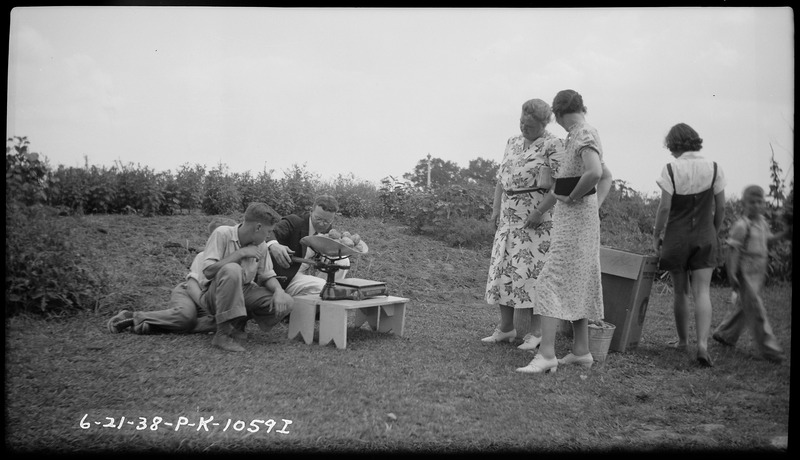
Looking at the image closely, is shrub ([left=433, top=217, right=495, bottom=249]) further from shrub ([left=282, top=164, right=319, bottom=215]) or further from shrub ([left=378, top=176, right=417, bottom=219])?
shrub ([left=282, top=164, right=319, bottom=215])

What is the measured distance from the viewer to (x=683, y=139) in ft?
13.0

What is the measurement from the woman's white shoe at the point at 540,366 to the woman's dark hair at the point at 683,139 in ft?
5.29

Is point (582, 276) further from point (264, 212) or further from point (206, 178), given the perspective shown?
point (206, 178)

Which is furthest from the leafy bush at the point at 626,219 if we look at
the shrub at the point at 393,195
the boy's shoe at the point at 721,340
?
the boy's shoe at the point at 721,340

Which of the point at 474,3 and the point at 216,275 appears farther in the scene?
the point at 216,275

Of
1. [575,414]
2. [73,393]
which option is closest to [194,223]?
[73,393]

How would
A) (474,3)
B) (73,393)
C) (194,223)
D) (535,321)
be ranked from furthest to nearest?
(194,223) < (535,321) < (474,3) < (73,393)

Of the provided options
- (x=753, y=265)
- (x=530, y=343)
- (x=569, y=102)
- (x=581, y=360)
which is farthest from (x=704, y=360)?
(x=569, y=102)

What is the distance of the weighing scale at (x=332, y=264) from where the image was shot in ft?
13.7

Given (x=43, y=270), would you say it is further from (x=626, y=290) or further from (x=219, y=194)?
(x=626, y=290)

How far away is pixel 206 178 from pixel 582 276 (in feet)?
16.0

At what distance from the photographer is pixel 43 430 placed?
266 cm

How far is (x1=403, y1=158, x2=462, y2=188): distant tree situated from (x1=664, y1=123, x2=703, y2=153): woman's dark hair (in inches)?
155

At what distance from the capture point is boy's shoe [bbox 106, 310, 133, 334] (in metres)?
4.12
